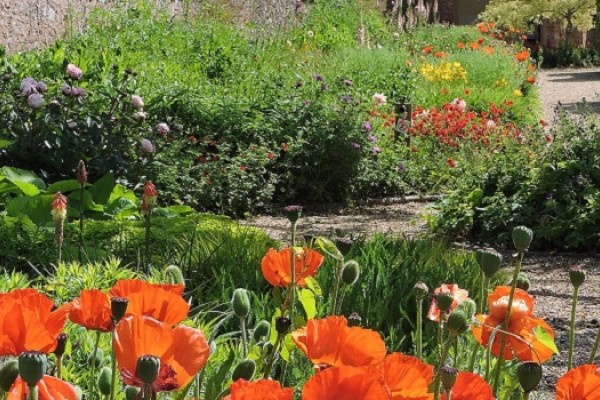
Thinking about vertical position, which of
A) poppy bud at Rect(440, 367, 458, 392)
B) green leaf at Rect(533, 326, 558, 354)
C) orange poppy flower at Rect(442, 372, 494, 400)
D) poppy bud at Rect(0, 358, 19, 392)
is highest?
poppy bud at Rect(0, 358, 19, 392)

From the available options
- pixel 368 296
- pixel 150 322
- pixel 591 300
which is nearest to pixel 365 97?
pixel 591 300

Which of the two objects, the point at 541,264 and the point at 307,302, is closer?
the point at 307,302

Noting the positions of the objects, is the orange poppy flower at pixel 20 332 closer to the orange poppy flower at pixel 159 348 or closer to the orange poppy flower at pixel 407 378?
the orange poppy flower at pixel 159 348

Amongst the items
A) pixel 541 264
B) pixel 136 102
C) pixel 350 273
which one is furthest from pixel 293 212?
pixel 136 102

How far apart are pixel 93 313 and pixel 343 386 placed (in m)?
0.45

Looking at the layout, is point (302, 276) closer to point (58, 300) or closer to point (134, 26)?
point (58, 300)

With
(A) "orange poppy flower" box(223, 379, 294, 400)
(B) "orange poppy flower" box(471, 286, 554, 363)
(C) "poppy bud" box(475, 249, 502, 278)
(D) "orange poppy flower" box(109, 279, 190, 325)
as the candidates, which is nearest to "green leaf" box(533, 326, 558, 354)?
(B) "orange poppy flower" box(471, 286, 554, 363)

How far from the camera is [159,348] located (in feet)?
3.51

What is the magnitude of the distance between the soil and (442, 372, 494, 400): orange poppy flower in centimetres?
214

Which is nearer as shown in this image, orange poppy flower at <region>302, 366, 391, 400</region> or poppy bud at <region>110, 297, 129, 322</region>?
orange poppy flower at <region>302, 366, 391, 400</region>

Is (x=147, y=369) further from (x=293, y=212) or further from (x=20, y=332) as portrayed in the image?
(x=293, y=212)

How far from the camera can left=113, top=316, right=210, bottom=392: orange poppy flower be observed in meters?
1.06

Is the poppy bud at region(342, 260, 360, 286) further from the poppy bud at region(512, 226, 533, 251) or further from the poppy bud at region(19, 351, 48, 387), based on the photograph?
the poppy bud at region(19, 351, 48, 387)

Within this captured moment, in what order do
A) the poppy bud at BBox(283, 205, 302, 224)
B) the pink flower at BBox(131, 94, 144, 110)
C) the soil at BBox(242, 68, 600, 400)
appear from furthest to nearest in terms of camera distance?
the pink flower at BBox(131, 94, 144, 110) < the soil at BBox(242, 68, 600, 400) < the poppy bud at BBox(283, 205, 302, 224)
